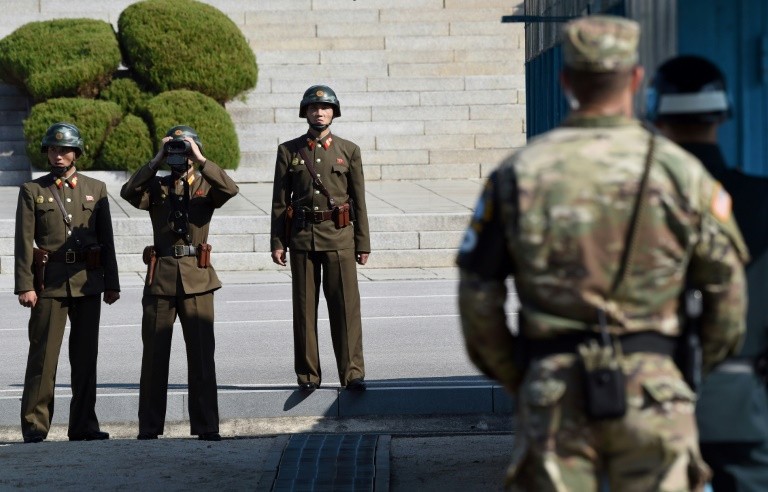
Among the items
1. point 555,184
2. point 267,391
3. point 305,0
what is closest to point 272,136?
point 305,0

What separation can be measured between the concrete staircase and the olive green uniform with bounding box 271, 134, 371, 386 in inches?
375

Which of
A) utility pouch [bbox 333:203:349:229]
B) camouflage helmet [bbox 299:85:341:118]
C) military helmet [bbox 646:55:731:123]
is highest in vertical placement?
military helmet [bbox 646:55:731:123]

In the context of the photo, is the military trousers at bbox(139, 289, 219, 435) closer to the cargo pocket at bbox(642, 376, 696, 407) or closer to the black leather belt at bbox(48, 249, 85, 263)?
the black leather belt at bbox(48, 249, 85, 263)

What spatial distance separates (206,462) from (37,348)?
1938mm

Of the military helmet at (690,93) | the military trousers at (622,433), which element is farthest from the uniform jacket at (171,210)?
the military trousers at (622,433)

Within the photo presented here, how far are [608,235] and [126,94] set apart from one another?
727 inches

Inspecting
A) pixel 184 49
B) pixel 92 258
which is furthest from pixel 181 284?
pixel 184 49

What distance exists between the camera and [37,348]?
8.58 meters

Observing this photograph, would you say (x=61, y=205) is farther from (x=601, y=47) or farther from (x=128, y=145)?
(x=128, y=145)

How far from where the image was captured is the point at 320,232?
30.0 feet

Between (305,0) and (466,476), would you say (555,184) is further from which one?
(305,0)

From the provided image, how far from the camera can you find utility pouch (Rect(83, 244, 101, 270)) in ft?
27.9

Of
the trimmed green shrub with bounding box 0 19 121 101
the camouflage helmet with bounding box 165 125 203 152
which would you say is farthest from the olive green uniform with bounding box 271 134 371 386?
the trimmed green shrub with bounding box 0 19 121 101

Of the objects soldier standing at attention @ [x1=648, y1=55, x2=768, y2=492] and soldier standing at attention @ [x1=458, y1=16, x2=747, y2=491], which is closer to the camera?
soldier standing at attention @ [x1=458, y1=16, x2=747, y2=491]
